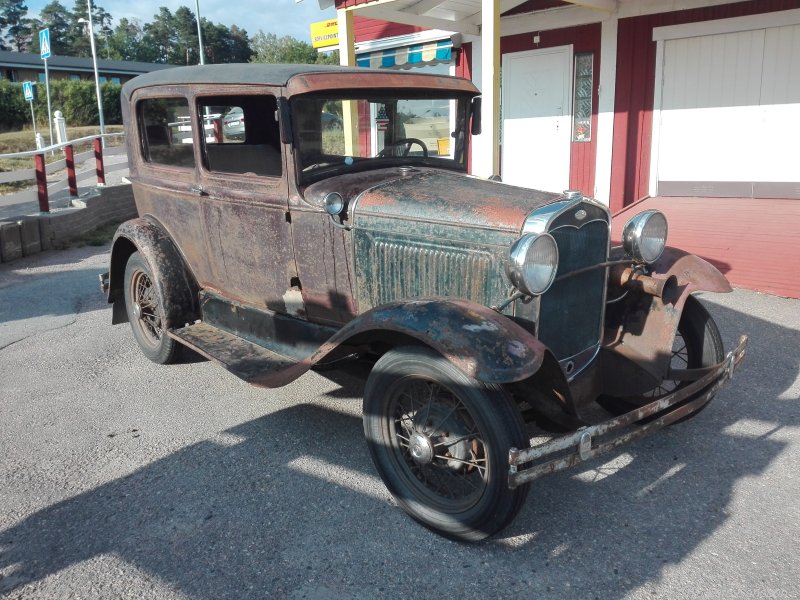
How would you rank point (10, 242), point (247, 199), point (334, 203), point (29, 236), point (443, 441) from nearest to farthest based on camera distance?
point (443, 441) < point (334, 203) < point (247, 199) < point (10, 242) < point (29, 236)

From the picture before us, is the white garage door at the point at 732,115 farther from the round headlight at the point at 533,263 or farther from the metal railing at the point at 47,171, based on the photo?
the metal railing at the point at 47,171

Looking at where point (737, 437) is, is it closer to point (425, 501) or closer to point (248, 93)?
point (425, 501)

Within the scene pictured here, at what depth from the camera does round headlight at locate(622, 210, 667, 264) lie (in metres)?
3.22

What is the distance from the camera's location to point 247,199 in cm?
371

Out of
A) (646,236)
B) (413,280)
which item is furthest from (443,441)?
(646,236)

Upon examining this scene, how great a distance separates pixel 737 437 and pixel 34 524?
11.4 feet

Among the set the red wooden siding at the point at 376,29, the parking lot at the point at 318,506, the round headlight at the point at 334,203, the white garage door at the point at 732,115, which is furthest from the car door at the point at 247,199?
the red wooden siding at the point at 376,29

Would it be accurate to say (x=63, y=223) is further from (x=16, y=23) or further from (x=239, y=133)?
(x=16, y=23)

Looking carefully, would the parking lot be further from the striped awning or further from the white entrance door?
the striped awning

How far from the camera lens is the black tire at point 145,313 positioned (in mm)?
4473

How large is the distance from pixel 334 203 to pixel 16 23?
10308 centimetres

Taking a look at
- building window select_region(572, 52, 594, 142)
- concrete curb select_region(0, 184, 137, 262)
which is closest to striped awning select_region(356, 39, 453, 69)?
building window select_region(572, 52, 594, 142)

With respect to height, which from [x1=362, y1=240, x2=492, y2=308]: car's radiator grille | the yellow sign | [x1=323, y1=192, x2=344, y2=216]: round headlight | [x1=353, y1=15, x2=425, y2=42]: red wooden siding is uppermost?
the yellow sign

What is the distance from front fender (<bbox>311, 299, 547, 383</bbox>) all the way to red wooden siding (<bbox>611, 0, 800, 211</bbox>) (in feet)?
22.8
